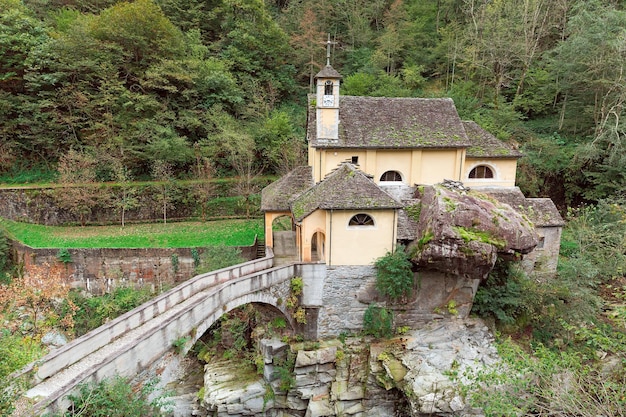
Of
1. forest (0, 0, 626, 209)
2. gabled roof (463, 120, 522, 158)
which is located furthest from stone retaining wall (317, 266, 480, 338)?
forest (0, 0, 626, 209)

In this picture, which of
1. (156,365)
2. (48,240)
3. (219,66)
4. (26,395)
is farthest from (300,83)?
(26,395)

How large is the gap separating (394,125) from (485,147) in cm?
618

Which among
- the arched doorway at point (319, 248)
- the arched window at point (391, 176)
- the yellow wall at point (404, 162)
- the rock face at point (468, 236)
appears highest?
the yellow wall at point (404, 162)

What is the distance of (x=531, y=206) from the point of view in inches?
914

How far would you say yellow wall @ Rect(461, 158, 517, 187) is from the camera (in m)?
23.0

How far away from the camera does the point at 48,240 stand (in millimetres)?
26203

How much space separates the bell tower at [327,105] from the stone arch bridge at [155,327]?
303 inches

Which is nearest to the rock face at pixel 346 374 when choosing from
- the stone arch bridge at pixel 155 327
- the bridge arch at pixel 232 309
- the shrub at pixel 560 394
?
the bridge arch at pixel 232 309

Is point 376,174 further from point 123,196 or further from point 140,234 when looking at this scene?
point 123,196

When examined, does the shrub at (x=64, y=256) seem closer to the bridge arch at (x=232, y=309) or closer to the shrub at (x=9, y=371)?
the bridge arch at (x=232, y=309)

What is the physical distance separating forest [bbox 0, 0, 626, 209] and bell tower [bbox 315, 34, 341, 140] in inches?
418

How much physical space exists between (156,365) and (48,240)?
1992cm

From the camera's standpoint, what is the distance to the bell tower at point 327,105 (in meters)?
20.8

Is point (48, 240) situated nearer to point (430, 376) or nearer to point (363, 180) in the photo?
point (363, 180)
